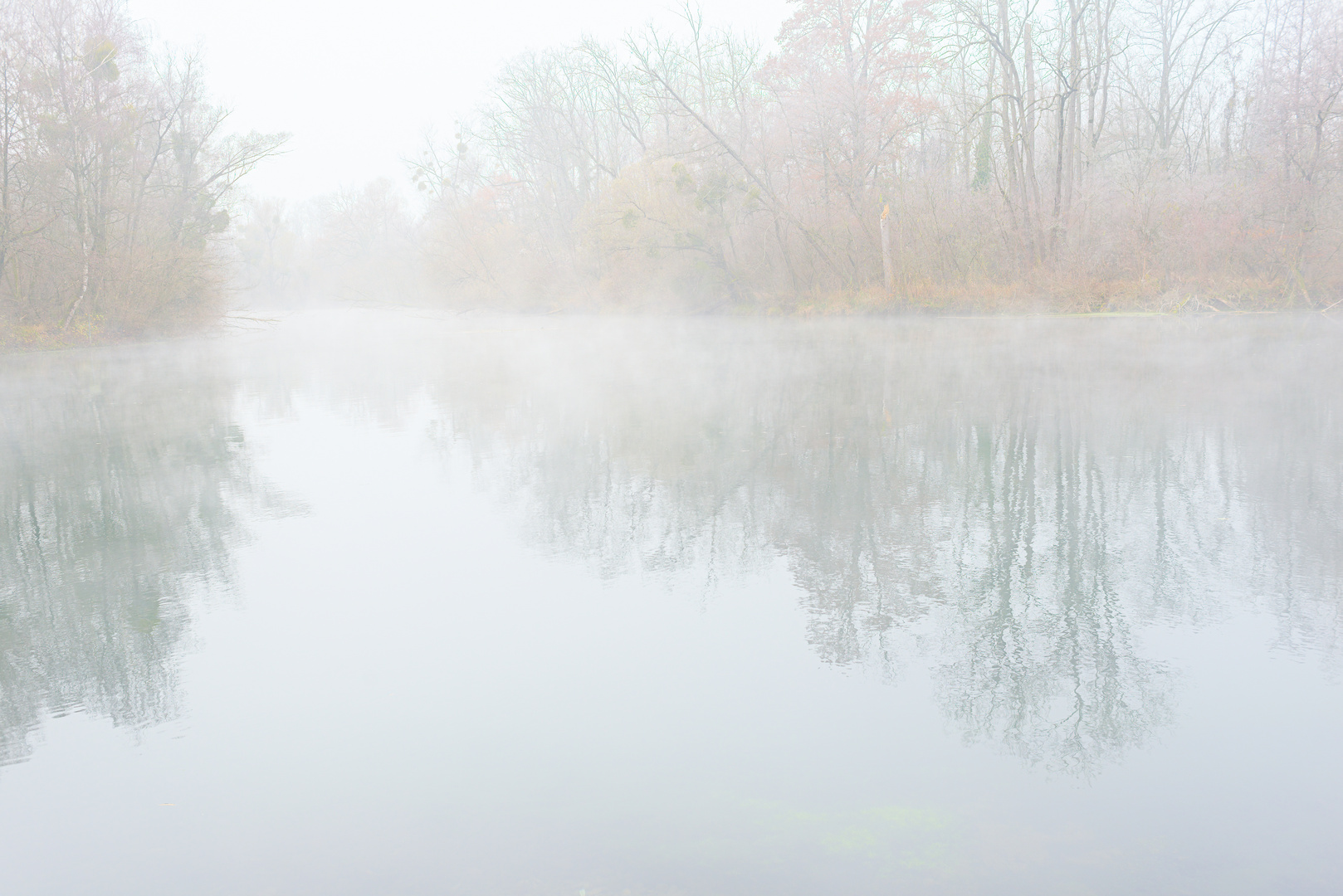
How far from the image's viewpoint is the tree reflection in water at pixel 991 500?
13.9 ft

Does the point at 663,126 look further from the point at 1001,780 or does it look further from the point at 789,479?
the point at 1001,780

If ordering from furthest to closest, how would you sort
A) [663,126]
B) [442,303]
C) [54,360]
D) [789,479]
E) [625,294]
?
[442,303], [663,126], [625,294], [54,360], [789,479]

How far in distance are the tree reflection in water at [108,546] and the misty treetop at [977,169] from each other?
2162 centimetres

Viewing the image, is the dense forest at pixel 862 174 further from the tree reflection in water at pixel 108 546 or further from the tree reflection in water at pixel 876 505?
the tree reflection in water at pixel 108 546

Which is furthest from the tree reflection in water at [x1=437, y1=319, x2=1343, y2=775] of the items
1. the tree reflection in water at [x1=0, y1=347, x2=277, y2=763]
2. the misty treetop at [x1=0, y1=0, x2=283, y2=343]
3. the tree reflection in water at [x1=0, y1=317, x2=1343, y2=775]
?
the misty treetop at [x1=0, y1=0, x2=283, y2=343]

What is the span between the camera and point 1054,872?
2.80 metres

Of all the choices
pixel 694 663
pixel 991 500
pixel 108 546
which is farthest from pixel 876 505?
pixel 108 546

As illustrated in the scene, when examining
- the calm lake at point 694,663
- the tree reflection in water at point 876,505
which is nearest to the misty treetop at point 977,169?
the tree reflection in water at point 876,505

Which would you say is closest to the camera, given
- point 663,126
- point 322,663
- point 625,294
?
point 322,663

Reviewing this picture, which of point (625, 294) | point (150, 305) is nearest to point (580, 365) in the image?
point (150, 305)

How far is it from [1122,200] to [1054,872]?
26.2 meters

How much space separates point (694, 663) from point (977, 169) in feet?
100

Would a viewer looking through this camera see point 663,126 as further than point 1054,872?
Yes

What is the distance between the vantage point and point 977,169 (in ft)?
104
